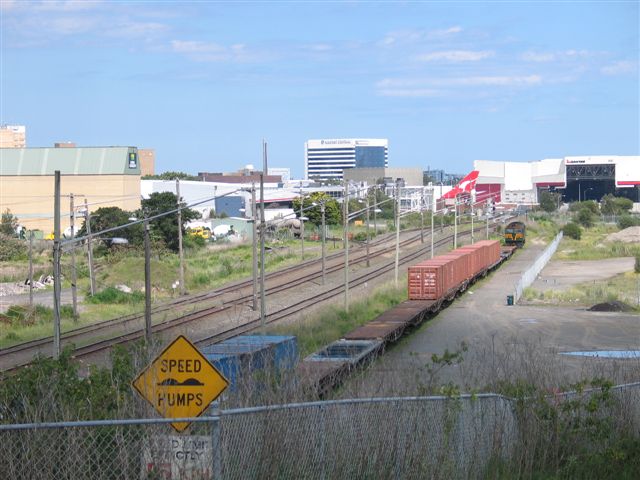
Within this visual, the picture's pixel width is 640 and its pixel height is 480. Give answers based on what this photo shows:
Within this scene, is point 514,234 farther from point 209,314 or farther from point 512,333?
point 512,333

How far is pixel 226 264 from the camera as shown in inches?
2537

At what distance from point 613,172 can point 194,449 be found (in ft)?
595

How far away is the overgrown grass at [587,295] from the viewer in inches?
1927

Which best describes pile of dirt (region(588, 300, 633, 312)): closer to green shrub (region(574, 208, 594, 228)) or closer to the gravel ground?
the gravel ground

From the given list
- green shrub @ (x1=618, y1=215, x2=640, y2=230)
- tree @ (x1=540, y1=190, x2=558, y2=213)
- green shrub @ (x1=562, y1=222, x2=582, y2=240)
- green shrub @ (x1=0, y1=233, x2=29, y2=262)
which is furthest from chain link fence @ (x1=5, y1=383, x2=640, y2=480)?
tree @ (x1=540, y1=190, x2=558, y2=213)

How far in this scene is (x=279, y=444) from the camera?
908cm

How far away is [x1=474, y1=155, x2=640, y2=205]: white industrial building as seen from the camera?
577 ft

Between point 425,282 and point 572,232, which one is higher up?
point 425,282

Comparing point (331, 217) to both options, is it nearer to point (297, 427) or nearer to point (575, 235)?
point (575, 235)

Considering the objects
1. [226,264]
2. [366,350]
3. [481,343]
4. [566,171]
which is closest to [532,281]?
[226,264]

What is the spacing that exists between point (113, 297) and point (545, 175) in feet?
479

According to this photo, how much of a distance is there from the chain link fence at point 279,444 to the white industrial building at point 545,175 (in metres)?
160

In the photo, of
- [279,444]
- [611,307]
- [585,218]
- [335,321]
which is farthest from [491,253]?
[585,218]

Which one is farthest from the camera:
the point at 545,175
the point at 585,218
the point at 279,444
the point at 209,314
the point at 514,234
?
the point at 545,175
